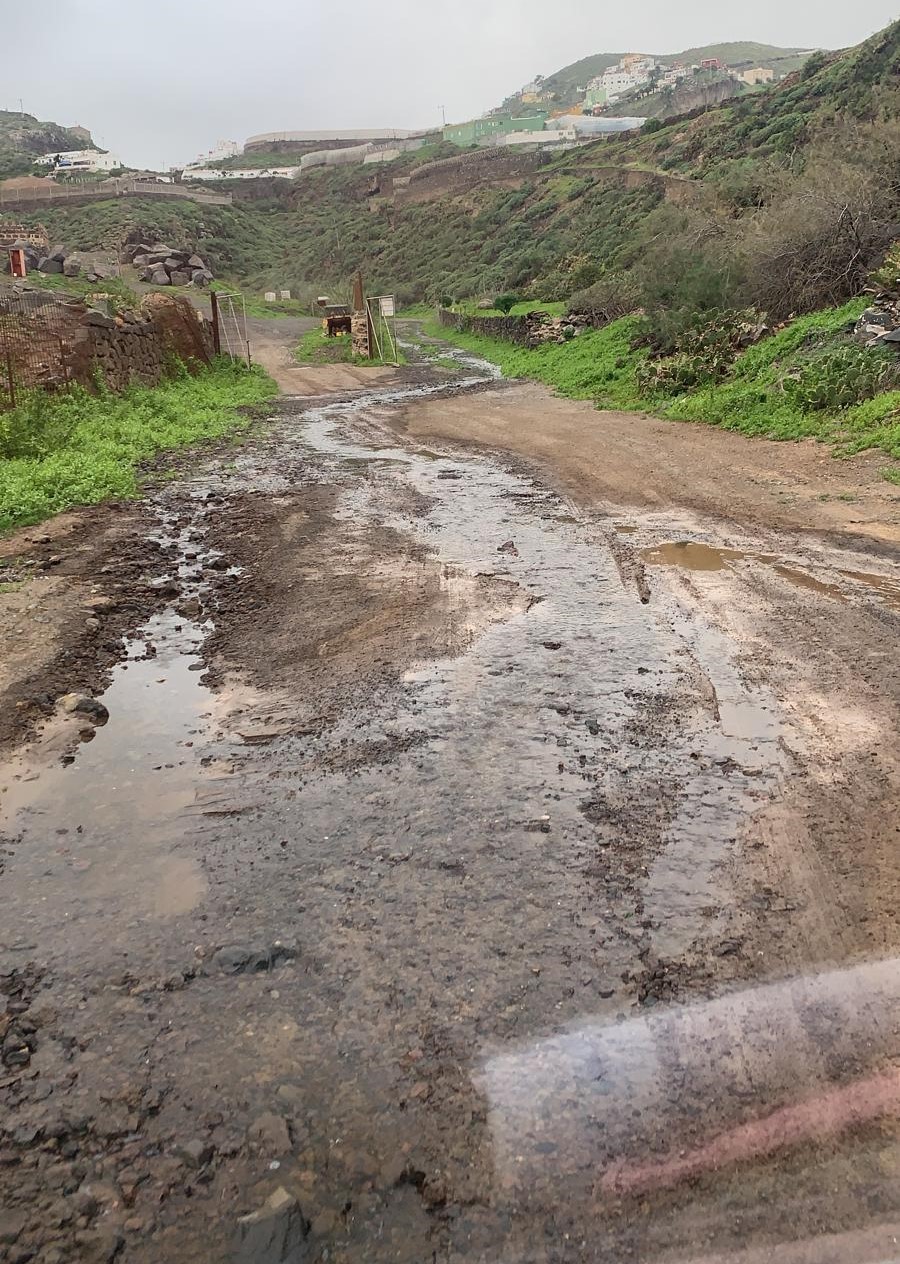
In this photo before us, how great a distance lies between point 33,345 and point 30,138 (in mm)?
118695

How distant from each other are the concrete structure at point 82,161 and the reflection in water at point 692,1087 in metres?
97.5

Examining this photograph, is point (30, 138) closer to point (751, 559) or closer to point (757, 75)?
point (757, 75)

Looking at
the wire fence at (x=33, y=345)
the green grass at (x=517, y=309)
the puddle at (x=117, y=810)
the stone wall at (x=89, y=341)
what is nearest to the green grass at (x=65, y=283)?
the stone wall at (x=89, y=341)

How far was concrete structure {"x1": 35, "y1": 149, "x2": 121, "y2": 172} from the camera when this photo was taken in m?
85.2

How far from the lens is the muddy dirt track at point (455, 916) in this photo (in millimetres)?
2109

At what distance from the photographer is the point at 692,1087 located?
2363 millimetres

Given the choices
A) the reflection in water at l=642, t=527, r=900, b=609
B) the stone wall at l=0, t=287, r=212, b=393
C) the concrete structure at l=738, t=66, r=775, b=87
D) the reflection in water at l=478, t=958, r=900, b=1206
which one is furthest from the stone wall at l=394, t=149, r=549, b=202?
the concrete structure at l=738, t=66, r=775, b=87

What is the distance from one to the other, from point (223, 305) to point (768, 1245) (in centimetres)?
4049

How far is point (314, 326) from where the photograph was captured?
133ft

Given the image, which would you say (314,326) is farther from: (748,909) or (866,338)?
(748,909)

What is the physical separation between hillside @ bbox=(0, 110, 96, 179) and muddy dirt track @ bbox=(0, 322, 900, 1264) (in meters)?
93.3

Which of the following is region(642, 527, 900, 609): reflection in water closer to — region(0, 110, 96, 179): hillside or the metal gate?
the metal gate

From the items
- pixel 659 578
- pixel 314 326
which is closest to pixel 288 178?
pixel 314 326

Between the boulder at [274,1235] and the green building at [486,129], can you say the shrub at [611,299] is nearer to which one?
the boulder at [274,1235]
